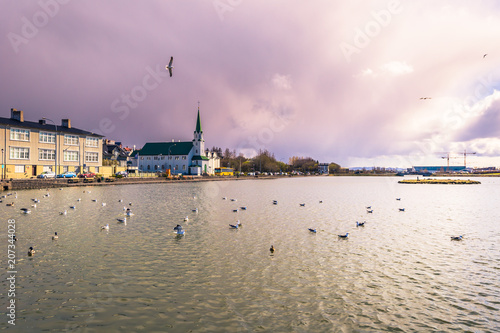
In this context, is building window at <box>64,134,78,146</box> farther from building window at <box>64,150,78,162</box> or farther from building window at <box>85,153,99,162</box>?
building window at <box>85,153,99,162</box>

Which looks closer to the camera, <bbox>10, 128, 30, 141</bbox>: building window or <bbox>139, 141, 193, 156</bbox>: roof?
<bbox>10, 128, 30, 141</bbox>: building window

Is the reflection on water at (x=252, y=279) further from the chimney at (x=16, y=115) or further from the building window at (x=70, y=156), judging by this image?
the building window at (x=70, y=156)

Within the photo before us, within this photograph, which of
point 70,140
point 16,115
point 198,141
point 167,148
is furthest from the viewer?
point 167,148

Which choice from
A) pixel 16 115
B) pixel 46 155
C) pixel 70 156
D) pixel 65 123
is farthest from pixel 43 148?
pixel 65 123

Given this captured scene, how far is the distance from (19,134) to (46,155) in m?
9.03

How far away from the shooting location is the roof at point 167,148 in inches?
6198

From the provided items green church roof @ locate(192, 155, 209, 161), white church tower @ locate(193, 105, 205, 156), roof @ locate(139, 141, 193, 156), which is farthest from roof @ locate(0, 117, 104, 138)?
white church tower @ locate(193, 105, 205, 156)

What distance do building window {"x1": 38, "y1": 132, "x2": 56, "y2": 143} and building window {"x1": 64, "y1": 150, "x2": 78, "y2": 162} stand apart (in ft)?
15.6

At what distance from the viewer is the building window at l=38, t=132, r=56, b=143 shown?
83.1m

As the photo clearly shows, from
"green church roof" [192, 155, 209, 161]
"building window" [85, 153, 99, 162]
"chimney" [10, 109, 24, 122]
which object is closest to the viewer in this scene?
"chimney" [10, 109, 24, 122]

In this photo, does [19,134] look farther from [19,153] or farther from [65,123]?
[65,123]

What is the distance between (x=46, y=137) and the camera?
84.8 m

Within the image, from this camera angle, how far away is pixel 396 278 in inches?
588

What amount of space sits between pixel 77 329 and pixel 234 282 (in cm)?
632
